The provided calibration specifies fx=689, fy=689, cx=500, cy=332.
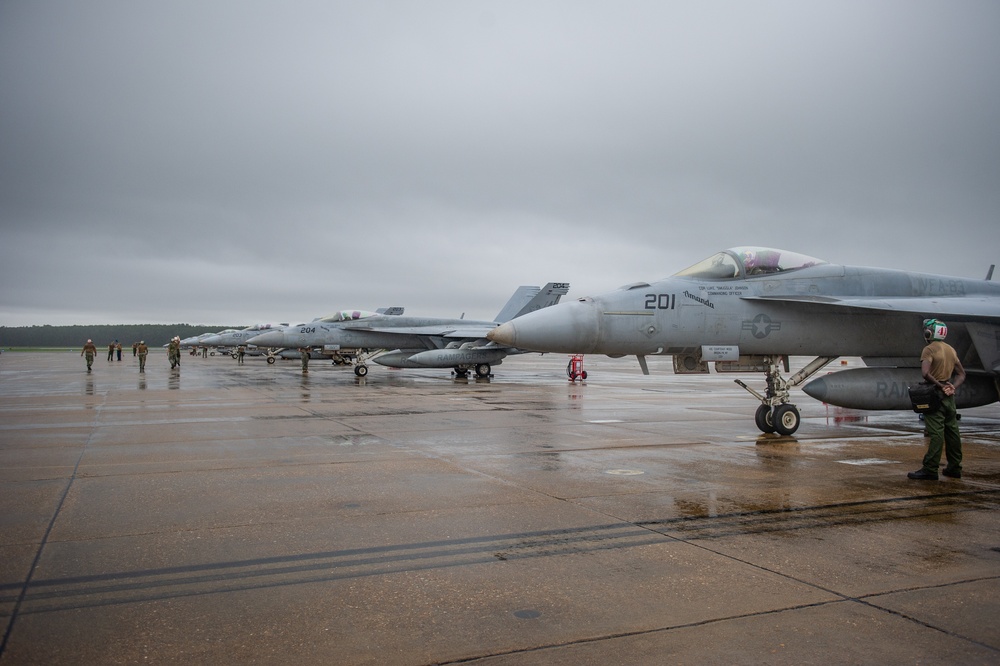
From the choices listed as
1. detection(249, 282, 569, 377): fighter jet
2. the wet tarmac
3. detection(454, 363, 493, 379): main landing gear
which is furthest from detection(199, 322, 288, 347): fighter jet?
the wet tarmac

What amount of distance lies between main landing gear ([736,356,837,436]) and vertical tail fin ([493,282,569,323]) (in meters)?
20.7

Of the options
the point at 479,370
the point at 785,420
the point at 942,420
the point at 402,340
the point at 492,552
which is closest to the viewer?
the point at 492,552

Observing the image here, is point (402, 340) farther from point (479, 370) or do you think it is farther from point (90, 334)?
point (90, 334)

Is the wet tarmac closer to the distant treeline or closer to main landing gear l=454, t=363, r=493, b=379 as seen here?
main landing gear l=454, t=363, r=493, b=379

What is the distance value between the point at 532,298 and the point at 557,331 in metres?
22.9

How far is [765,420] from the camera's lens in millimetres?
10055

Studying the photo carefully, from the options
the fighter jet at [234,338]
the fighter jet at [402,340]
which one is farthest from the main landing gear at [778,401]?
the fighter jet at [234,338]

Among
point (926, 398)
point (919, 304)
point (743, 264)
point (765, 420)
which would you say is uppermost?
→ point (743, 264)

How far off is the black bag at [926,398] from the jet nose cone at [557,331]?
12.2 ft

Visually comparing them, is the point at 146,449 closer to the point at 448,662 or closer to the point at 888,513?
the point at 448,662

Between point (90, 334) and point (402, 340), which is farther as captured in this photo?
point (90, 334)

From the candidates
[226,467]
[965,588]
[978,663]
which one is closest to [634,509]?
[965,588]

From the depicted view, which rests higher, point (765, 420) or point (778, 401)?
point (778, 401)

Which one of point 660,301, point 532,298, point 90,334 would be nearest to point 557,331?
point 660,301
